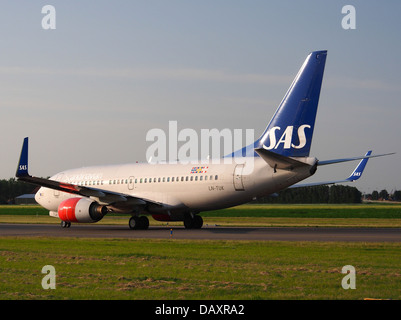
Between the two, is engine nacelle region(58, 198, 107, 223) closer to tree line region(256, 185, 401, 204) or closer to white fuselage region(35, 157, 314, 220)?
white fuselage region(35, 157, 314, 220)

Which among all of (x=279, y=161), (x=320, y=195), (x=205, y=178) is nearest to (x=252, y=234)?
(x=279, y=161)

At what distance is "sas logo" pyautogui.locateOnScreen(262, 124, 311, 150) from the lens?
30891mm

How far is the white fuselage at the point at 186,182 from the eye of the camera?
32.1 meters

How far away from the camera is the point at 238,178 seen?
33281 mm

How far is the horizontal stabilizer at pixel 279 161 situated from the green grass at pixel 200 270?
217 inches

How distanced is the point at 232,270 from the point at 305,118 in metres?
16.3

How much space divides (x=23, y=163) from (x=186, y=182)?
9287mm

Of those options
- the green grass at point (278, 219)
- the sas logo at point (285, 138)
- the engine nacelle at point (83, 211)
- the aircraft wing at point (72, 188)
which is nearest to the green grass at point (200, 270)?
the sas logo at point (285, 138)

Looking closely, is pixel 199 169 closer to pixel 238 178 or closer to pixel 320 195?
pixel 238 178

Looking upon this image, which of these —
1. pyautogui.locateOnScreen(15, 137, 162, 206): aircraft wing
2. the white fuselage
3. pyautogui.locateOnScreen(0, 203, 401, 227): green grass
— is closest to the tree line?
pyautogui.locateOnScreen(0, 203, 401, 227): green grass

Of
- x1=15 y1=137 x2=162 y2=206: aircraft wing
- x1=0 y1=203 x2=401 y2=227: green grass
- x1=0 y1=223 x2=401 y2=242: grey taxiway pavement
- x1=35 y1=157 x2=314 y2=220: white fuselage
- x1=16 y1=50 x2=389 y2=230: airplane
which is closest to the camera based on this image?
x1=0 y1=223 x2=401 y2=242: grey taxiway pavement

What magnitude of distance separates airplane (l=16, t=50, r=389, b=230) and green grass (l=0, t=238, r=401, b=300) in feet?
24.2
